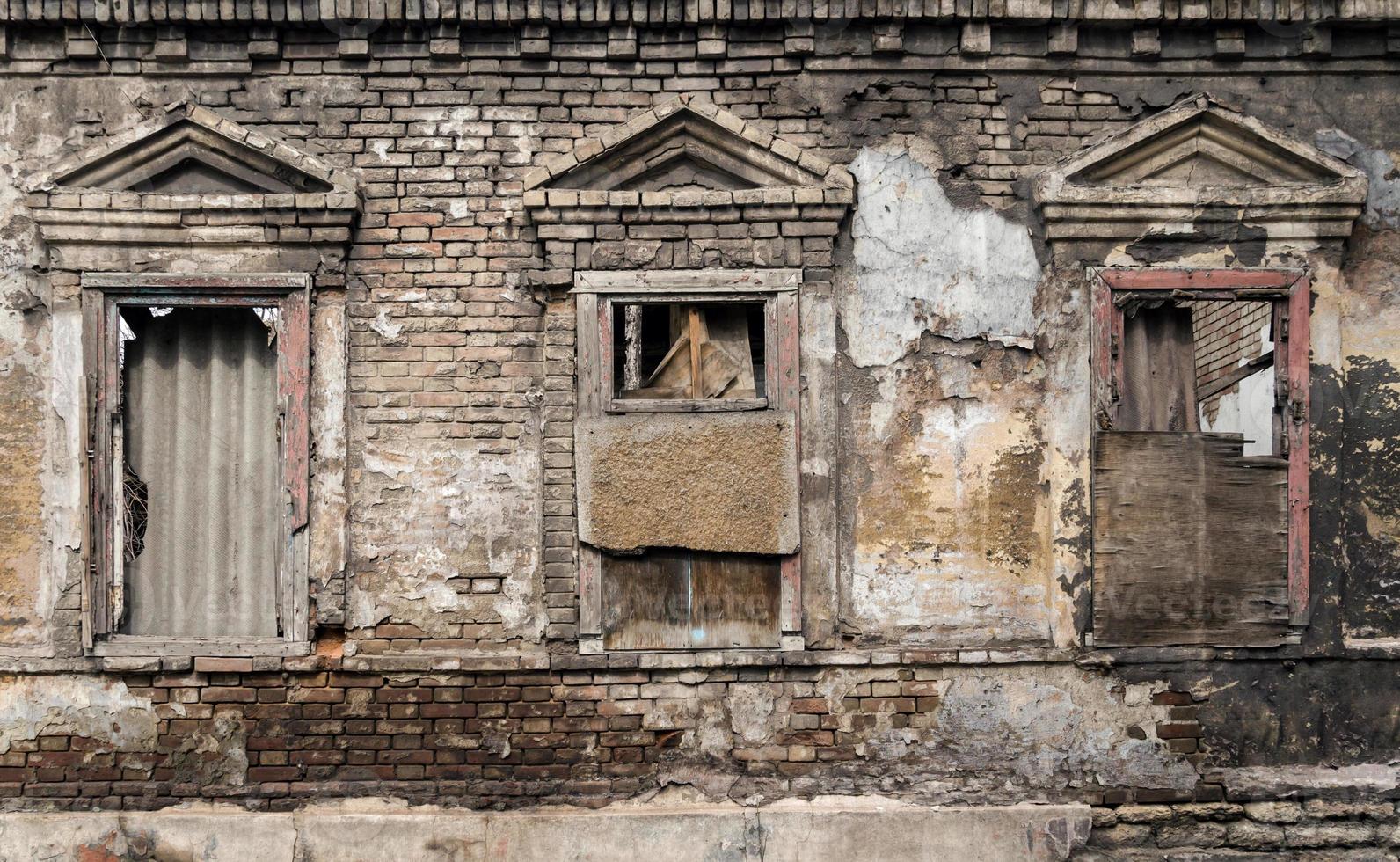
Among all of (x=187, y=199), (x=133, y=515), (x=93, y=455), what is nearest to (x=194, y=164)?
(x=187, y=199)

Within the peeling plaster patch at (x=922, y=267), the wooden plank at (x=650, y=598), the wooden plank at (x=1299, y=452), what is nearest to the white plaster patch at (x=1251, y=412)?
the wooden plank at (x=1299, y=452)

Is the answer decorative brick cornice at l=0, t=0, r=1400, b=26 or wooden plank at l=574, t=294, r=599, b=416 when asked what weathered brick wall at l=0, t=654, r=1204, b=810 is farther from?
decorative brick cornice at l=0, t=0, r=1400, b=26

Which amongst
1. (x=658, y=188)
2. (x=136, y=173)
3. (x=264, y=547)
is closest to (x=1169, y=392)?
(x=658, y=188)

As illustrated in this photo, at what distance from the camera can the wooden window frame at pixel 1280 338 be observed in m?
A: 4.53

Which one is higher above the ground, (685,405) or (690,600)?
(685,405)

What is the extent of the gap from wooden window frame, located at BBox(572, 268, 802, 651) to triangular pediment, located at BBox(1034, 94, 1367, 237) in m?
1.30

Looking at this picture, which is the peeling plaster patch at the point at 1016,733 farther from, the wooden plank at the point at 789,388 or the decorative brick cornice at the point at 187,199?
the decorative brick cornice at the point at 187,199

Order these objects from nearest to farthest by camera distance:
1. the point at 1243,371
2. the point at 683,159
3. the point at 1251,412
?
the point at 683,159
the point at 1243,371
the point at 1251,412

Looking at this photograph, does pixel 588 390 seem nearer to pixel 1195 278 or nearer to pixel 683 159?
pixel 683 159

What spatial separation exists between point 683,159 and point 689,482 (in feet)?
4.93

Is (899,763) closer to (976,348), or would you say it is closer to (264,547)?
(976,348)

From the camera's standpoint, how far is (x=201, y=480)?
14.9 feet

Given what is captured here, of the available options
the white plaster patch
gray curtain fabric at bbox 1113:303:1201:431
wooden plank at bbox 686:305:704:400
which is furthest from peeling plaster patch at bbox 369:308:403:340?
the white plaster patch

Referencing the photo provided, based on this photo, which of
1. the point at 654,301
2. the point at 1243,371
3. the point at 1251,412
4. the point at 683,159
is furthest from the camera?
the point at 1251,412
